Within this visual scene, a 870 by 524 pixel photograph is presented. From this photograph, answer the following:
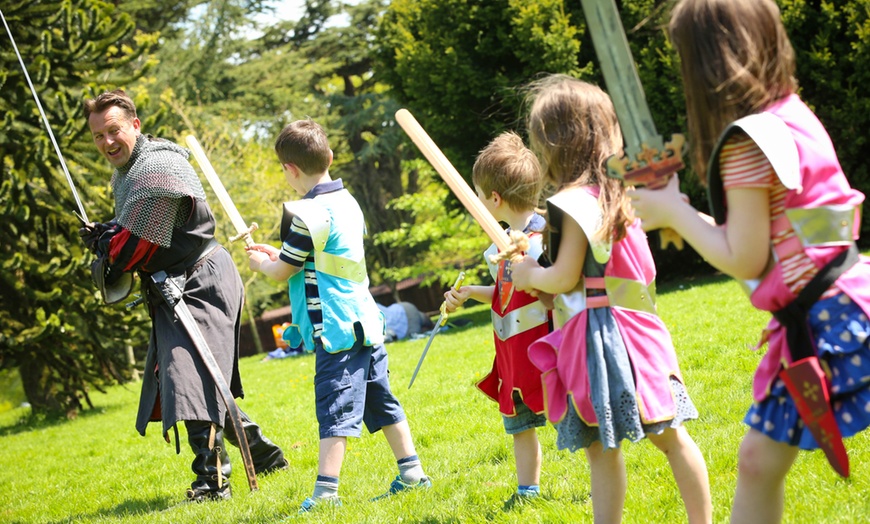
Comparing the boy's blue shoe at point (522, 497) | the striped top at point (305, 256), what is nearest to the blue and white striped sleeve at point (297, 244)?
the striped top at point (305, 256)

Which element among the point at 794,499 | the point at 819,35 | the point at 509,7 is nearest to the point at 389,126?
the point at 509,7

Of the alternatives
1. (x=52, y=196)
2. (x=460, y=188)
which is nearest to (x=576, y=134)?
(x=460, y=188)

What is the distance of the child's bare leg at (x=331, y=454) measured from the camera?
4109mm

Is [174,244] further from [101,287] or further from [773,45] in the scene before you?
[773,45]

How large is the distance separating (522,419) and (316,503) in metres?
1.15

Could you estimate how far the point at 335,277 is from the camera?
4230 millimetres

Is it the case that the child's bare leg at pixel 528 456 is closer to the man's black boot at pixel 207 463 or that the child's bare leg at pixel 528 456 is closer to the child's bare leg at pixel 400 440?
the child's bare leg at pixel 400 440

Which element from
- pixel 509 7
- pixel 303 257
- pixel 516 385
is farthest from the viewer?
pixel 509 7

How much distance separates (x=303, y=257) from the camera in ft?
13.6

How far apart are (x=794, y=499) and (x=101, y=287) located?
3774 millimetres

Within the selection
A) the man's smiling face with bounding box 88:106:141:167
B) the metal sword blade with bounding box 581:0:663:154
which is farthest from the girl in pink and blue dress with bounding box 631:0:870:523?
the man's smiling face with bounding box 88:106:141:167

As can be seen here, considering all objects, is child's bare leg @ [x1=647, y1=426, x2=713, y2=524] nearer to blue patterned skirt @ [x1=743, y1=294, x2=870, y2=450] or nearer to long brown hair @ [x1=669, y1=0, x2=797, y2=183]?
blue patterned skirt @ [x1=743, y1=294, x2=870, y2=450]

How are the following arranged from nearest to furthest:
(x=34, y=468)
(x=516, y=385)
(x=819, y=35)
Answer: (x=516, y=385)
(x=34, y=468)
(x=819, y=35)

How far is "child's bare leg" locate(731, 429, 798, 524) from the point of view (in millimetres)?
2148
